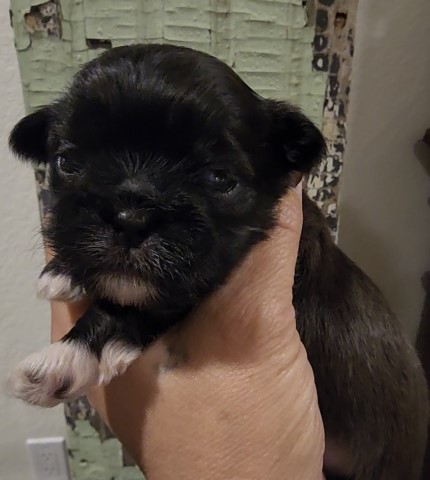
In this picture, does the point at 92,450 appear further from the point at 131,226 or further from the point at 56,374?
the point at 131,226

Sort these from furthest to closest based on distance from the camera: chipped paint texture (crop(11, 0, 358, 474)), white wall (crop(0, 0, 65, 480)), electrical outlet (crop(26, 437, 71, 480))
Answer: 1. electrical outlet (crop(26, 437, 71, 480))
2. white wall (crop(0, 0, 65, 480))
3. chipped paint texture (crop(11, 0, 358, 474))

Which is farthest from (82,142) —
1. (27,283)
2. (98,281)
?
(27,283)

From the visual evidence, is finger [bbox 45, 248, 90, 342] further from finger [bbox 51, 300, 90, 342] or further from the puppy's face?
the puppy's face

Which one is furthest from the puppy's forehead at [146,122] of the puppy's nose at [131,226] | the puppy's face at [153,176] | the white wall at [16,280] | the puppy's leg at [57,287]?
the white wall at [16,280]

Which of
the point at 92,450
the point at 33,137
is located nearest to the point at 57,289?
the point at 33,137

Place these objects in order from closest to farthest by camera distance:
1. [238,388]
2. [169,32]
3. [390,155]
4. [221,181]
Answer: [221,181] → [238,388] → [169,32] → [390,155]

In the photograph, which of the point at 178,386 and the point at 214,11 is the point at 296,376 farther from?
the point at 214,11

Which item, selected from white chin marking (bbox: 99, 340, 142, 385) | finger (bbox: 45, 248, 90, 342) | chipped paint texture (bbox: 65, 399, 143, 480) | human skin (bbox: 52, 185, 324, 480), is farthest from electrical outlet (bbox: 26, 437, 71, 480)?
white chin marking (bbox: 99, 340, 142, 385)
